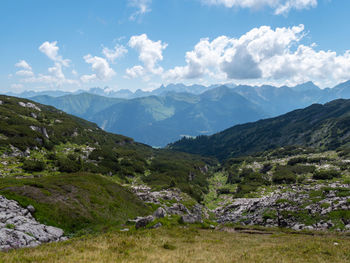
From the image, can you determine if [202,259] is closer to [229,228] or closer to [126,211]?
[229,228]

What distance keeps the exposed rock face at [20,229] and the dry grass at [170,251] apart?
1.99 metres

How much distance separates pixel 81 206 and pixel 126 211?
697cm

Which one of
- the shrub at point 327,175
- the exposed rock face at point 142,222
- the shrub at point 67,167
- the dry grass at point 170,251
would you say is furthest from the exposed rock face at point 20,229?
the shrub at point 327,175

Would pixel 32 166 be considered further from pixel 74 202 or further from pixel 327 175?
→ pixel 327 175

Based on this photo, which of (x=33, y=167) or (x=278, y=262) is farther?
(x=33, y=167)

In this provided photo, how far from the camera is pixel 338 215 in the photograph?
89.0ft

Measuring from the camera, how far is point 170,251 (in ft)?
50.4

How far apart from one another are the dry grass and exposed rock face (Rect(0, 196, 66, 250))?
6.54ft

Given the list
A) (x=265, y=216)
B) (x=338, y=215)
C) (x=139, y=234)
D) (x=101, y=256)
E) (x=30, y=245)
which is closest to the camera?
(x=101, y=256)

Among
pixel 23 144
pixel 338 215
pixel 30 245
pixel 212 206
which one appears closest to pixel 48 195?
pixel 30 245

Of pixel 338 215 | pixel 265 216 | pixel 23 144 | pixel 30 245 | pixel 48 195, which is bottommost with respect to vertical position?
pixel 265 216

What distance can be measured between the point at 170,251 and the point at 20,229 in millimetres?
12090

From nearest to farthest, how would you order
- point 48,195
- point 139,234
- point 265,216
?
1. point 139,234
2. point 48,195
3. point 265,216

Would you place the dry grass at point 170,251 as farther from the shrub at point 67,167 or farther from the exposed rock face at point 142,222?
the shrub at point 67,167
